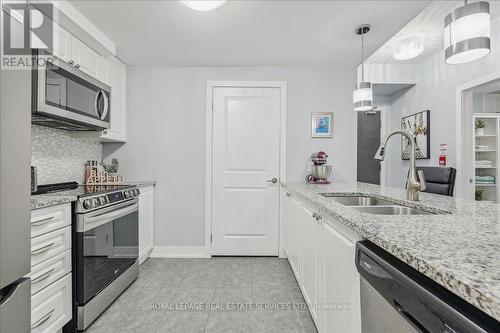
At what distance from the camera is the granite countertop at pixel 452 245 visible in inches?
18.4

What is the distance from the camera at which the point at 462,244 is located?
696 mm

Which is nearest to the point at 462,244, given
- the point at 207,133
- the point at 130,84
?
the point at 207,133

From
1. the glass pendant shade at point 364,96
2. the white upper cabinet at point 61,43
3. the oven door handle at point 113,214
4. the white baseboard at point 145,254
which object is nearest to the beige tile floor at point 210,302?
the white baseboard at point 145,254

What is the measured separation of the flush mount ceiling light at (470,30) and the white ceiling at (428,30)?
80 centimetres

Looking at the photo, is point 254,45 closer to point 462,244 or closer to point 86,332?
point 462,244

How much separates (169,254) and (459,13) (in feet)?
10.9

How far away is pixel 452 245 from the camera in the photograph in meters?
0.68

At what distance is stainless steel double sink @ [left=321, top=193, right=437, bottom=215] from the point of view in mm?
1446

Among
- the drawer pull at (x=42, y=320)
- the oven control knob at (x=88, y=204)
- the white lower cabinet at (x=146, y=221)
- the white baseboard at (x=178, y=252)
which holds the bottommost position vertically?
the white baseboard at (x=178, y=252)

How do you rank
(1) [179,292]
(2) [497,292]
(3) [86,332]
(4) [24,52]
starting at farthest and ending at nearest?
1. (1) [179,292]
2. (3) [86,332]
3. (4) [24,52]
4. (2) [497,292]

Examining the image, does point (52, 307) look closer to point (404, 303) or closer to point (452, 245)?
point (404, 303)

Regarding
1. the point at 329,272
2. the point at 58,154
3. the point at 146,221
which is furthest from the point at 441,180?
the point at 58,154

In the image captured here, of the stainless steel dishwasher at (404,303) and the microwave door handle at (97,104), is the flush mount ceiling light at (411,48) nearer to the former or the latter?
the stainless steel dishwasher at (404,303)

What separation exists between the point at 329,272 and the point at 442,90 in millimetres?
3270
